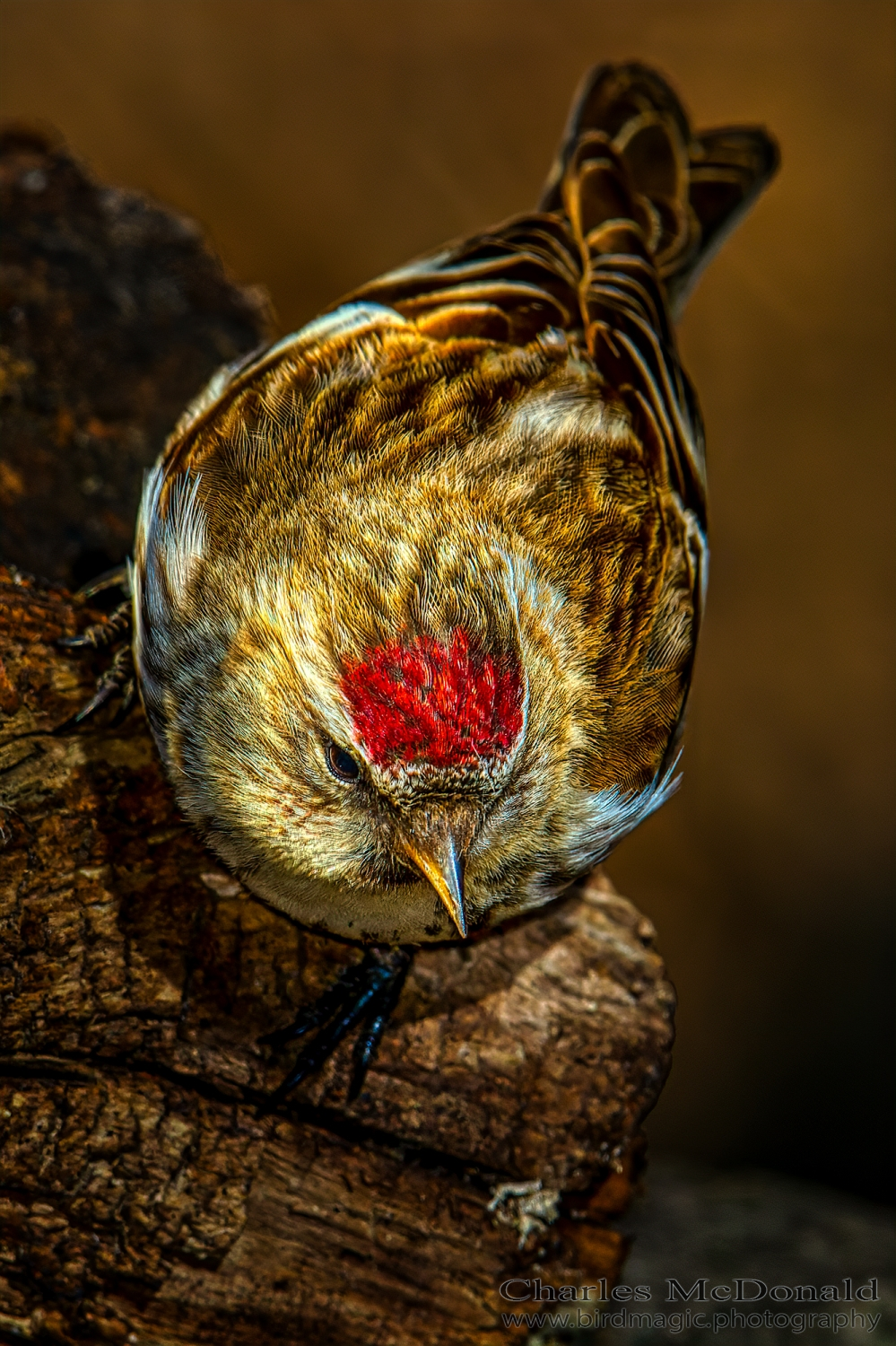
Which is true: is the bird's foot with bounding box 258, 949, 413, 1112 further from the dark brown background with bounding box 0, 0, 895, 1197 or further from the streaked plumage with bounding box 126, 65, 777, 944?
the dark brown background with bounding box 0, 0, 895, 1197

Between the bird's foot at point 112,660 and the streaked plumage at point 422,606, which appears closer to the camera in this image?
the streaked plumage at point 422,606

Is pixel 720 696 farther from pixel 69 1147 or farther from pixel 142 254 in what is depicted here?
pixel 69 1147

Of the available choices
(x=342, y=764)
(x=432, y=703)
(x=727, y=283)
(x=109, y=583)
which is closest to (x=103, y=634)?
(x=109, y=583)

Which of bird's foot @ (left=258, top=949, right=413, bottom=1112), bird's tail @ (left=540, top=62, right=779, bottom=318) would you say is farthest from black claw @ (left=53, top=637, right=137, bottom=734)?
bird's tail @ (left=540, top=62, right=779, bottom=318)

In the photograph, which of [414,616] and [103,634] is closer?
[414,616]

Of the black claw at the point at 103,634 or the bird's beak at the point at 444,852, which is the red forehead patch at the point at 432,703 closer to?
the bird's beak at the point at 444,852

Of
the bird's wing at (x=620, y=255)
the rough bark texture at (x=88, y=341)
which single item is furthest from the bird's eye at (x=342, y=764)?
the rough bark texture at (x=88, y=341)

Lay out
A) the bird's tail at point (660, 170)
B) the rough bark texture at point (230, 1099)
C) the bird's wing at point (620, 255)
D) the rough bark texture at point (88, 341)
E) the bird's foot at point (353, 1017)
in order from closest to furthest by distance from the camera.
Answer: the rough bark texture at point (230, 1099) → the bird's foot at point (353, 1017) → the bird's wing at point (620, 255) → the rough bark texture at point (88, 341) → the bird's tail at point (660, 170)

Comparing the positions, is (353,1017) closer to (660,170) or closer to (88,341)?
(88,341)
